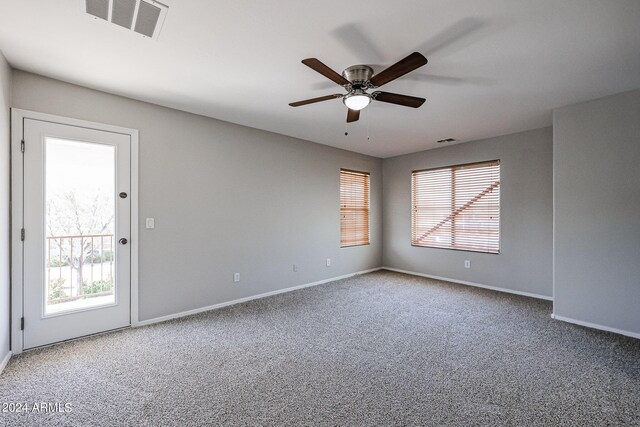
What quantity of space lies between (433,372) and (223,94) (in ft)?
10.8

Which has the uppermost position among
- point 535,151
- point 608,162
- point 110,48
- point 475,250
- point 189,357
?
point 110,48

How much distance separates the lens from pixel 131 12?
6.09 ft

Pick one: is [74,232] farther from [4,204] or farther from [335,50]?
[335,50]

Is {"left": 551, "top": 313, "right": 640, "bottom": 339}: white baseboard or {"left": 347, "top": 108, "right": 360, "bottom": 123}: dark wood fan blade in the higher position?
{"left": 347, "top": 108, "right": 360, "bottom": 123}: dark wood fan blade

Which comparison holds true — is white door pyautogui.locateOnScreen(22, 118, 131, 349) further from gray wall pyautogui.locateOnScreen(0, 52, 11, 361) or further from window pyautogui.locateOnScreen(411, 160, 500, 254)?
window pyautogui.locateOnScreen(411, 160, 500, 254)

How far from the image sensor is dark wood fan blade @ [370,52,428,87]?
191cm

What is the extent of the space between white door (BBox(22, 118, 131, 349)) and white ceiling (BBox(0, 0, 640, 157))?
0.66 m

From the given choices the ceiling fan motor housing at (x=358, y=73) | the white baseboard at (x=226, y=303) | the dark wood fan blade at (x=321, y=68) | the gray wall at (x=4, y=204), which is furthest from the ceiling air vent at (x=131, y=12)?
the white baseboard at (x=226, y=303)

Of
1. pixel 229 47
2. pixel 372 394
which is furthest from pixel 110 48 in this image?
pixel 372 394

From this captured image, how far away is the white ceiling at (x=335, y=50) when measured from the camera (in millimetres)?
1847

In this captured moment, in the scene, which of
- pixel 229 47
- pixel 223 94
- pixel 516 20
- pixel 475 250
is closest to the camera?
pixel 516 20

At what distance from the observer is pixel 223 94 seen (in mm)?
3125

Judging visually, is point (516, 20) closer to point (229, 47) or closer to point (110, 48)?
point (229, 47)

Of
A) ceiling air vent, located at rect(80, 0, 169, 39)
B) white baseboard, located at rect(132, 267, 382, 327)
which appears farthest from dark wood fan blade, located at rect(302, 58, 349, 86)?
white baseboard, located at rect(132, 267, 382, 327)
